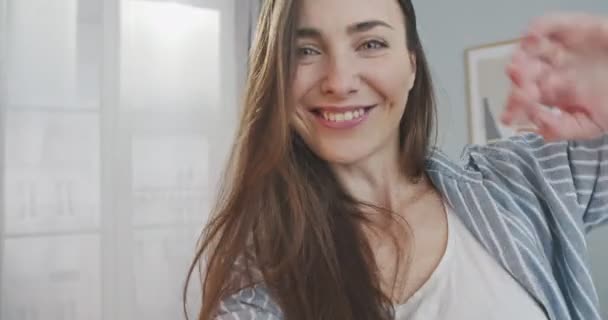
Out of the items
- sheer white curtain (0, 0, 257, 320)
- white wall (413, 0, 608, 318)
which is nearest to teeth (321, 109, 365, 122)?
white wall (413, 0, 608, 318)

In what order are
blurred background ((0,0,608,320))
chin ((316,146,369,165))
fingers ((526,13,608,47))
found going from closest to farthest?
1. fingers ((526,13,608,47))
2. chin ((316,146,369,165))
3. blurred background ((0,0,608,320))

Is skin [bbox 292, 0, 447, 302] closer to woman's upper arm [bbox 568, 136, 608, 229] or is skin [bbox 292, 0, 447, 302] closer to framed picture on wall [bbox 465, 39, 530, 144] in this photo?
woman's upper arm [bbox 568, 136, 608, 229]

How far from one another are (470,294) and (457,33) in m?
1.48

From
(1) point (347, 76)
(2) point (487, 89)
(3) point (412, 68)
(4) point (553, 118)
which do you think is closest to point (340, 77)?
(1) point (347, 76)

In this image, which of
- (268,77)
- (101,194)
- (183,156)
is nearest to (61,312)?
(101,194)

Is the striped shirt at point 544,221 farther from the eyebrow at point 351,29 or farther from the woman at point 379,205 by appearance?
the eyebrow at point 351,29

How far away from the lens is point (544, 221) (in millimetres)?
797

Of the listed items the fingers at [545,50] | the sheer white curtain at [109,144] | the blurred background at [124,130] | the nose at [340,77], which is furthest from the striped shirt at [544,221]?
the sheer white curtain at [109,144]

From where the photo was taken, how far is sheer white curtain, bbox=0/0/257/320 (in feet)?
6.13

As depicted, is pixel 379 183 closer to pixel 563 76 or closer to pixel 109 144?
pixel 563 76

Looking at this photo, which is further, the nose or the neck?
the neck

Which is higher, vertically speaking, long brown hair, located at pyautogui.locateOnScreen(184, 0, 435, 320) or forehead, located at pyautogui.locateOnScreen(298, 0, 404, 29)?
forehead, located at pyautogui.locateOnScreen(298, 0, 404, 29)

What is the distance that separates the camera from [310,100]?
0.81 metres

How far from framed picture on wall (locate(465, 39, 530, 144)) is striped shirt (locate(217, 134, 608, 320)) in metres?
1.13
